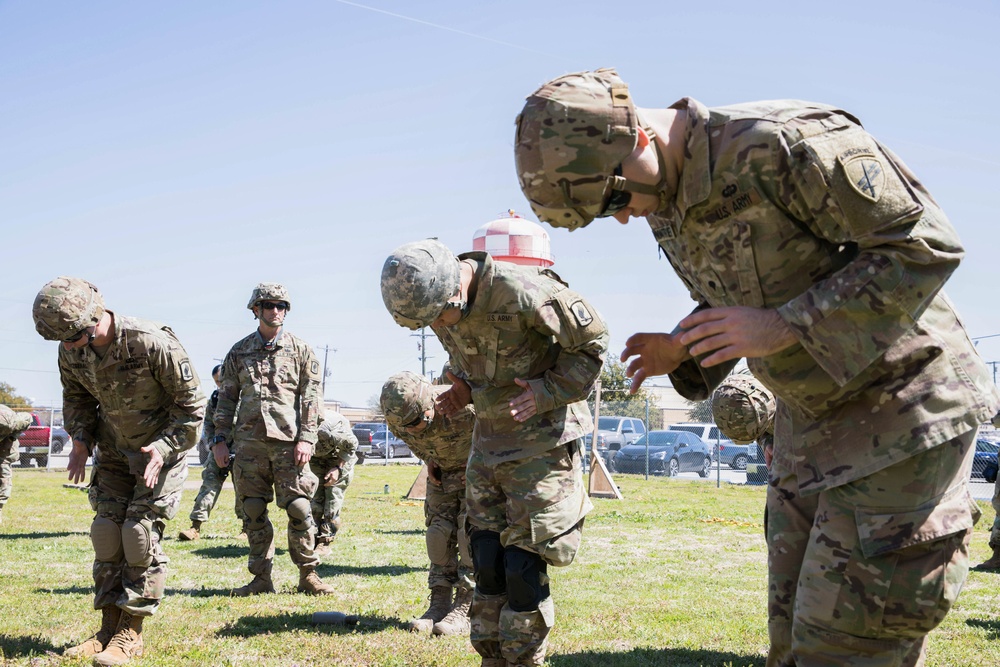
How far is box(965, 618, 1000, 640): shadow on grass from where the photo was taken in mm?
7066

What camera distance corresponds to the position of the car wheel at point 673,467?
28781mm

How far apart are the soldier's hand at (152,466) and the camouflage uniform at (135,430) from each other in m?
0.04

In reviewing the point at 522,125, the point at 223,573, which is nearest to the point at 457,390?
the point at 522,125

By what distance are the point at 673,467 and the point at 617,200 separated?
26.9m

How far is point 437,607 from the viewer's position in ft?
24.3

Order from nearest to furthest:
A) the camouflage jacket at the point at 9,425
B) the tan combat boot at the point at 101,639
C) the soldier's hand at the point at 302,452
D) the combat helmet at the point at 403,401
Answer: the tan combat boot at the point at 101,639
the combat helmet at the point at 403,401
the soldier's hand at the point at 302,452
the camouflage jacket at the point at 9,425

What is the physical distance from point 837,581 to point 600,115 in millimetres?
1550

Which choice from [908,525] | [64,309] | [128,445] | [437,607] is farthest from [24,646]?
[908,525]

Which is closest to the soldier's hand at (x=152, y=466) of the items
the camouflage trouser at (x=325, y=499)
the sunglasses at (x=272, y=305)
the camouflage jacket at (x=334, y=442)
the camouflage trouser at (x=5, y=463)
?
the sunglasses at (x=272, y=305)

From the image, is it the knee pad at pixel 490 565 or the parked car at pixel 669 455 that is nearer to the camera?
the knee pad at pixel 490 565

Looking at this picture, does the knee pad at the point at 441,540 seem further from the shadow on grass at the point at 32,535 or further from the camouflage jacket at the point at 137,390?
the shadow on grass at the point at 32,535

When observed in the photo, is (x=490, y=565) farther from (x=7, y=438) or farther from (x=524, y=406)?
(x=7, y=438)

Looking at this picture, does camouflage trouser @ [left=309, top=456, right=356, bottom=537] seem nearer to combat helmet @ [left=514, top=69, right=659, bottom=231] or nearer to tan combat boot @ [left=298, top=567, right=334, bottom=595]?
tan combat boot @ [left=298, top=567, right=334, bottom=595]

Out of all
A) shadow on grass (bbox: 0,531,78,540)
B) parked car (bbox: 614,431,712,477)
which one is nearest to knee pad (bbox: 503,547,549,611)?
shadow on grass (bbox: 0,531,78,540)
